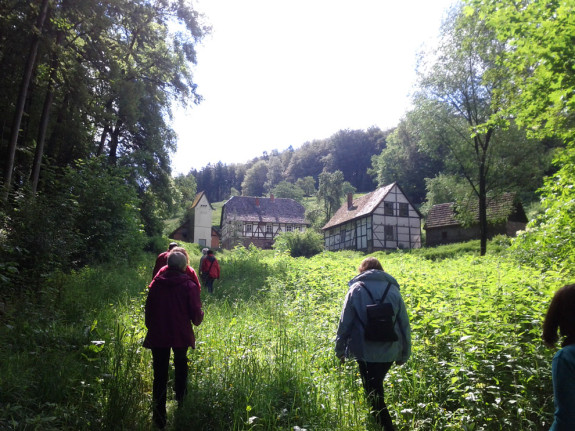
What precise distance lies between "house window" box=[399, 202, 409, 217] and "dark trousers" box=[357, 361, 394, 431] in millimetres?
40212

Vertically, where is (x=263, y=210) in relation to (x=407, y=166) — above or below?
below

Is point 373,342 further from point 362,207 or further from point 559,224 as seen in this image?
point 362,207

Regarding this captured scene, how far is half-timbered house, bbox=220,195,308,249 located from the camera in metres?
62.8

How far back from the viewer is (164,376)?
4340 millimetres

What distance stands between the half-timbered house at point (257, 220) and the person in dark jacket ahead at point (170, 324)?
56.5 meters

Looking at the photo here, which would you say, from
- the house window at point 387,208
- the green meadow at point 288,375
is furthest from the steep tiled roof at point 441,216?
the green meadow at point 288,375

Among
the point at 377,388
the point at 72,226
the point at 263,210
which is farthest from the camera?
the point at 263,210

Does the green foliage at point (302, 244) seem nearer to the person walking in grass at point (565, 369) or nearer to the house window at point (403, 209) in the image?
the house window at point (403, 209)

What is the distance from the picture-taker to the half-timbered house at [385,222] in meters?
41.6

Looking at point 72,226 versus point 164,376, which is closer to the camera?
point 164,376

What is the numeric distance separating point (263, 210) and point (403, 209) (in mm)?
28572

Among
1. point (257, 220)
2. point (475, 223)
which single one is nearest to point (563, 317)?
point (475, 223)

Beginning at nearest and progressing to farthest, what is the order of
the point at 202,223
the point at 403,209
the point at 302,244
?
the point at 302,244 < the point at 403,209 < the point at 202,223

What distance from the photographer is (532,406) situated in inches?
171
